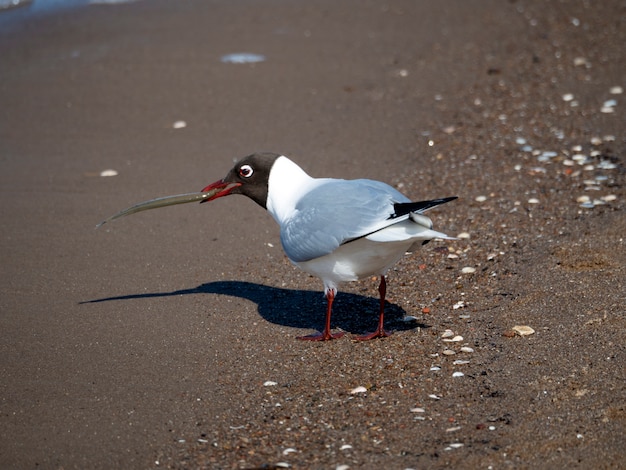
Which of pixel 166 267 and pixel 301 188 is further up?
A: pixel 301 188

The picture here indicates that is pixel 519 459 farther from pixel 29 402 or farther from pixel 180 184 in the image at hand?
pixel 180 184

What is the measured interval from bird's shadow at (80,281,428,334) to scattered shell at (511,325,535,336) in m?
0.57

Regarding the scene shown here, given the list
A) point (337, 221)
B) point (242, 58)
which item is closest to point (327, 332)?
point (337, 221)

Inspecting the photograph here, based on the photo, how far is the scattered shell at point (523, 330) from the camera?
4.85 m

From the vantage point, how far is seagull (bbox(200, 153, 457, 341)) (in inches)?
181

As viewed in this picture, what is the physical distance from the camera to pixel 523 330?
4.88 metres

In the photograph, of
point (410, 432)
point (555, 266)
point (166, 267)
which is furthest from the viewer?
point (166, 267)

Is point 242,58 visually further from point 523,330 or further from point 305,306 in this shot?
point 523,330

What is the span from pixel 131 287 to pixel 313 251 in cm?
154

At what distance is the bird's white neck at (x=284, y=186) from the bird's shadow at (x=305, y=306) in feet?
2.04

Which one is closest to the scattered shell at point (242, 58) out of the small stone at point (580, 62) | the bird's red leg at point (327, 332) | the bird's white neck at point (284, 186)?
the small stone at point (580, 62)

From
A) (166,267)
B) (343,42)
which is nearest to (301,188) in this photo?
(166,267)

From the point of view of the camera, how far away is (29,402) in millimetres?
4363

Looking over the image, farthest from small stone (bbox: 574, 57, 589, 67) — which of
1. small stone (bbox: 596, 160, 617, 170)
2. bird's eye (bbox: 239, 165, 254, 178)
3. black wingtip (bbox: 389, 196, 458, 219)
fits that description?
black wingtip (bbox: 389, 196, 458, 219)
